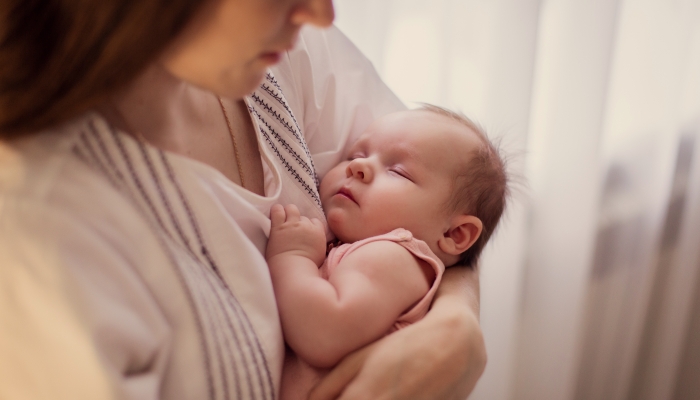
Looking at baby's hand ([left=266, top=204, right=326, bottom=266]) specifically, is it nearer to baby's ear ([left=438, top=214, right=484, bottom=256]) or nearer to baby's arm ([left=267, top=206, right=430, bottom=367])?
baby's arm ([left=267, top=206, right=430, bottom=367])

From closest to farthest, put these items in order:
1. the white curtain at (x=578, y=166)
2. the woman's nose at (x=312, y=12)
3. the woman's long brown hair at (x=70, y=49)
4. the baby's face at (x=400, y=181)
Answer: the woman's long brown hair at (x=70, y=49) < the woman's nose at (x=312, y=12) < the baby's face at (x=400, y=181) < the white curtain at (x=578, y=166)

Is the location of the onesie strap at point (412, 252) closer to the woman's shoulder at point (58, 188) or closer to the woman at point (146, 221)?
the woman at point (146, 221)

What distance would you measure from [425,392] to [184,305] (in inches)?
15.3

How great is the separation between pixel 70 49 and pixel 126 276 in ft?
0.84

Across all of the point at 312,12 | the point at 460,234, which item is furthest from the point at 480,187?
the point at 312,12

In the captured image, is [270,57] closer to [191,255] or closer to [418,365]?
[191,255]

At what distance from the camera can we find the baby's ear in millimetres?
1129

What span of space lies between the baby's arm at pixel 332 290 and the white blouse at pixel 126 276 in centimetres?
4

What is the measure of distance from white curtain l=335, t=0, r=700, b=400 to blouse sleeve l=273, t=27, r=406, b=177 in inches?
11.6

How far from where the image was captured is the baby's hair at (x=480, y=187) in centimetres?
113

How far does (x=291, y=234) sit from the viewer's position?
91 cm

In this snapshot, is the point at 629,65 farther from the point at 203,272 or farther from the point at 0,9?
the point at 0,9

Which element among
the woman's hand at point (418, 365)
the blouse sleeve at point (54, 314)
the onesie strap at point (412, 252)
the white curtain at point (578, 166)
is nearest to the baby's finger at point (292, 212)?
the onesie strap at point (412, 252)

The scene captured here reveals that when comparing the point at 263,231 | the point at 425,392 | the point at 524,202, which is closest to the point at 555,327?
the point at 524,202
